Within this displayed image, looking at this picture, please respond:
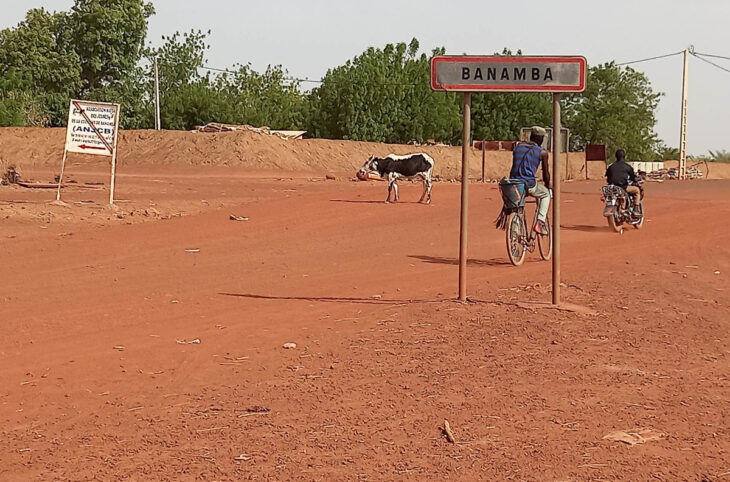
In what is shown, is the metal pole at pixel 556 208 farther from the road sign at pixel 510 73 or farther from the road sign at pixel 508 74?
the road sign at pixel 510 73

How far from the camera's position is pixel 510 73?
9352 millimetres

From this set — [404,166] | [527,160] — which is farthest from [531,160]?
[404,166]

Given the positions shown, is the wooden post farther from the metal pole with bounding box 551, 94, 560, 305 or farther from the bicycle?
the bicycle

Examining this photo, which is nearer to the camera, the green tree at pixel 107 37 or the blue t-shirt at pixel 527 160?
the blue t-shirt at pixel 527 160

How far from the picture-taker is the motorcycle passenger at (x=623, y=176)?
18219 millimetres

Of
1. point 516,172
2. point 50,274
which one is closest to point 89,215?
point 50,274

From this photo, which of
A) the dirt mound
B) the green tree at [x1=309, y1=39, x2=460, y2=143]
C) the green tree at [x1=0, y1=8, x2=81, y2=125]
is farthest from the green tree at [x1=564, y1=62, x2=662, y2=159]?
the green tree at [x1=0, y1=8, x2=81, y2=125]

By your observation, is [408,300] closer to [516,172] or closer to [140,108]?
[516,172]

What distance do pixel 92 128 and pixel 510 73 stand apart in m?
12.4

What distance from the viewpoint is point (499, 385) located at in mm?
7273

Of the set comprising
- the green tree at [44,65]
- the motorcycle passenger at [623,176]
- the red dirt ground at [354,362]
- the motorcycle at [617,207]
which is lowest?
the red dirt ground at [354,362]

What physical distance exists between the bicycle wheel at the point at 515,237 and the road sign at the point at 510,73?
4348 mm

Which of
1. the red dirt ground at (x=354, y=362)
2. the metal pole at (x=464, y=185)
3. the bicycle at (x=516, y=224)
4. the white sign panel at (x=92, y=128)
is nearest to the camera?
the red dirt ground at (x=354, y=362)

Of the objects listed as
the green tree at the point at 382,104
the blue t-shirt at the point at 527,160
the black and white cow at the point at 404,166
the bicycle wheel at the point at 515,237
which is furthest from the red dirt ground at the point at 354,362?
the green tree at the point at 382,104
